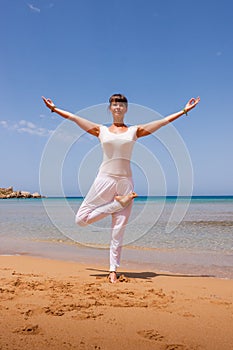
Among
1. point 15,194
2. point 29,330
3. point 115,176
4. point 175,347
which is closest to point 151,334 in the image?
point 175,347

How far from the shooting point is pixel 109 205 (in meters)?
4.36

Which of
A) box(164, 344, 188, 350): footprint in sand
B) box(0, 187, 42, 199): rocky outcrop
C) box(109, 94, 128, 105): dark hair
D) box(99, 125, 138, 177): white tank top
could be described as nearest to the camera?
box(164, 344, 188, 350): footprint in sand

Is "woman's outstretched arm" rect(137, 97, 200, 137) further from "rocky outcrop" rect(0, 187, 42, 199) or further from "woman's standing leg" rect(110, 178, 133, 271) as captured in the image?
"rocky outcrop" rect(0, 187, 42, 199)

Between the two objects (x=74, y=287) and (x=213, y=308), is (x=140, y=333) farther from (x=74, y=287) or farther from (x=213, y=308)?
(x=74, y=287)

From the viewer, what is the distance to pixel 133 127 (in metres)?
4.43

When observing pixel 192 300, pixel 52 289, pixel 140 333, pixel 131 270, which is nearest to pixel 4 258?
pixel 131 270

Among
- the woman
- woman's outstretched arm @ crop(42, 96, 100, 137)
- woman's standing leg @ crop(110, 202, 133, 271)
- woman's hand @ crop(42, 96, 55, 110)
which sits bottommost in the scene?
woman's standing leg @ crop(110, 202, 133, 271)

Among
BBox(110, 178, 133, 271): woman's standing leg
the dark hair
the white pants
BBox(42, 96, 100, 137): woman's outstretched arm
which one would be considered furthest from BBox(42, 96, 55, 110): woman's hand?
BBox(110, 178, 133, 271): woman's standing leg

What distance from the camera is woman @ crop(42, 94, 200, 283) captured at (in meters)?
4.30

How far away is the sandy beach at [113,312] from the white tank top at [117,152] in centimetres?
135

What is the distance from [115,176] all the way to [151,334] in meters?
2.24

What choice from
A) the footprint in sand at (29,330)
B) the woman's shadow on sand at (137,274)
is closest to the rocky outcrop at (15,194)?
the woman's shadow on sand at (137,274)

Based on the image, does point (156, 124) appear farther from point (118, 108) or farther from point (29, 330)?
point (29, 330)

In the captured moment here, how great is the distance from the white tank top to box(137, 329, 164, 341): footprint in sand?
2.20 m
